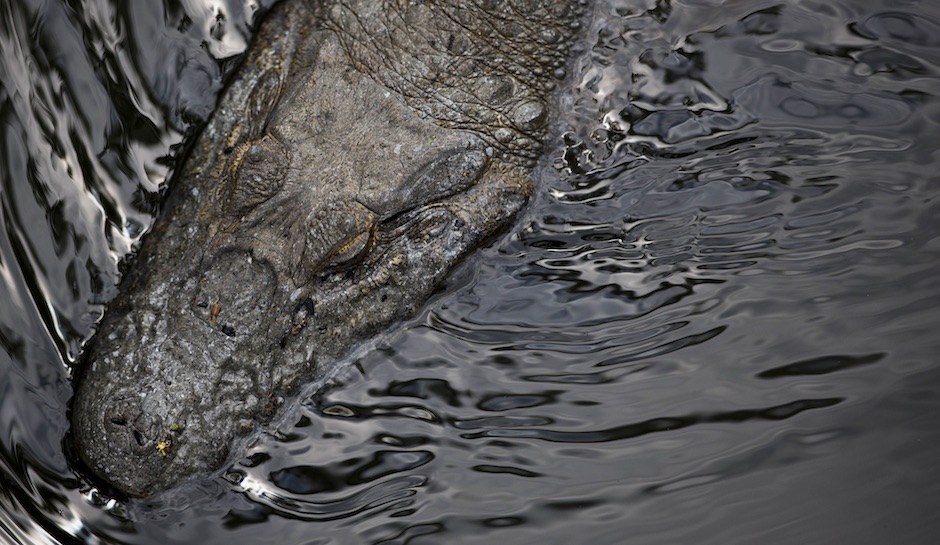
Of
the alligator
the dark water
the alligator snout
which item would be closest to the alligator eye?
the alligator

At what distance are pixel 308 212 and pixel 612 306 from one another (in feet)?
4.25

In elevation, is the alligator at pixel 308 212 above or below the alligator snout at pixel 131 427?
above

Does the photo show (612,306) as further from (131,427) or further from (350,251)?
(131,427)

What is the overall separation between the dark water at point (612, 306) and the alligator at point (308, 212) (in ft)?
0.45

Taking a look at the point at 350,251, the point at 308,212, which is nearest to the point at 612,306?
the point at 350,251

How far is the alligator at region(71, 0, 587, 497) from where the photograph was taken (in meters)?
3.03

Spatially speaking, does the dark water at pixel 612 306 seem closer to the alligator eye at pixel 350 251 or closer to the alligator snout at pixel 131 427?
the alligator snout at pixel 131 427

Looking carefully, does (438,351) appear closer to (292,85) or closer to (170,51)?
(292,85)

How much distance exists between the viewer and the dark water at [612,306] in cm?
306

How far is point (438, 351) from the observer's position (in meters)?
3.34

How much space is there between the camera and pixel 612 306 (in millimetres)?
3377

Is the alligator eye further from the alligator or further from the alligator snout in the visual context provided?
the alligator snout

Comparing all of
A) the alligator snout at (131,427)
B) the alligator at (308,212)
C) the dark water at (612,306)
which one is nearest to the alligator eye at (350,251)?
the alligator at (308,212)

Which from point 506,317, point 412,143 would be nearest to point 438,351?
point 506,317
